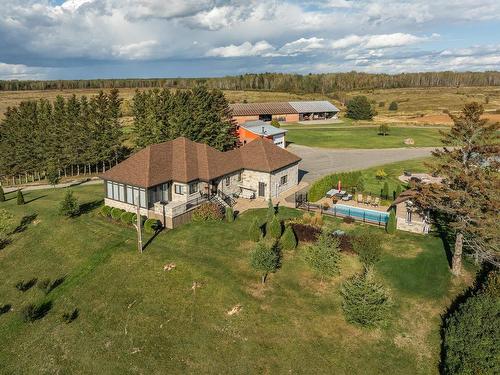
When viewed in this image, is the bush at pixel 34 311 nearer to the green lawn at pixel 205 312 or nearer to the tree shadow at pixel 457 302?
the green lawn at pixel 205 312

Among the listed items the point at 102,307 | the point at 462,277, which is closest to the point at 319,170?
the point at 462,277

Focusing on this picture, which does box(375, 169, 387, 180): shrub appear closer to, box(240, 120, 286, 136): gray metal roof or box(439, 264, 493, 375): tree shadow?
box(240, 120, 286, 136): gray metal roof

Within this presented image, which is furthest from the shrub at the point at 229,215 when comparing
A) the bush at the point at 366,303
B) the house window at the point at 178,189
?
the bush at the point at 366,303

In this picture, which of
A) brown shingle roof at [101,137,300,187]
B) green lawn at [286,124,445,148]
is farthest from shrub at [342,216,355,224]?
green lawn at [286,124,445,148]

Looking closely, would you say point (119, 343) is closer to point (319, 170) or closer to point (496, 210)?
point (496, 210)

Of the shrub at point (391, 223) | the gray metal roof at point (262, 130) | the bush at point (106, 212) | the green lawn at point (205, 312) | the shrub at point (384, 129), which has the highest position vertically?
the gray metal roof at point (262, 130)

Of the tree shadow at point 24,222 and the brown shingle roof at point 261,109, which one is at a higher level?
the brown shingle roof at point 261,109

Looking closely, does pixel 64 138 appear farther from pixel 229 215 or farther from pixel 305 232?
pixel 305 232
